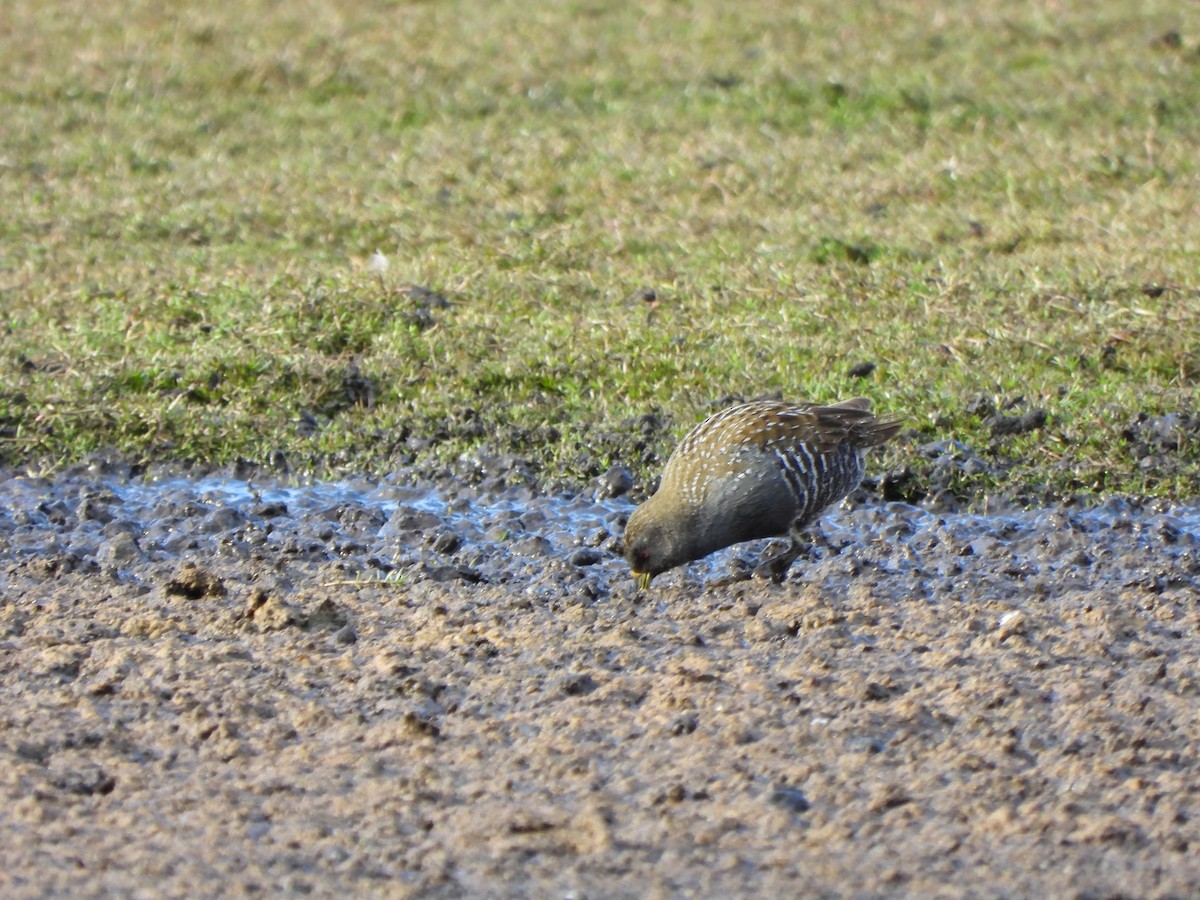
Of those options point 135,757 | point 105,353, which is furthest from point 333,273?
point 135,757

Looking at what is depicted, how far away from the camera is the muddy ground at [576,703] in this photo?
12.4 ft

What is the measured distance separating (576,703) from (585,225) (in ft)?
16.1

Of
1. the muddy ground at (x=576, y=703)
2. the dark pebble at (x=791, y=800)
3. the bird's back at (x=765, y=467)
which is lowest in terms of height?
the muddy ground at (x=576, y=703)

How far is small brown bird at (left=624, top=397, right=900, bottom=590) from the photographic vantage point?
5.54 m

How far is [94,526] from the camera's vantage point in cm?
618

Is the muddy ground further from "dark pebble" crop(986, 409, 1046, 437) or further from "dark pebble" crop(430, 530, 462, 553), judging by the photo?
"dark pebble" crop(986, 409, 1046, 437)

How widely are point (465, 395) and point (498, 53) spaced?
19.2 ft

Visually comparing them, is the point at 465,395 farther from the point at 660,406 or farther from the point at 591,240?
the point at 591,240

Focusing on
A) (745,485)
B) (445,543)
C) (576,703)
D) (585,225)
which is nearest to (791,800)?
(576,703)

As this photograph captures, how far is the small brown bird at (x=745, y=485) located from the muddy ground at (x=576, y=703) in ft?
0.53

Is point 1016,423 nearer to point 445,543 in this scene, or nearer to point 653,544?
point 653,544

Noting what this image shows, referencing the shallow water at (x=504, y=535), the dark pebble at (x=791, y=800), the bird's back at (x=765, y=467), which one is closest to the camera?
the dark pebble at (x=791, y=800)

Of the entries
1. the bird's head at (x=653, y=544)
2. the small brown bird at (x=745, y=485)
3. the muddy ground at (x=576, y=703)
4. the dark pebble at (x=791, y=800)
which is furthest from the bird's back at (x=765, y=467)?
the dark pebble at (x=791, y=800)

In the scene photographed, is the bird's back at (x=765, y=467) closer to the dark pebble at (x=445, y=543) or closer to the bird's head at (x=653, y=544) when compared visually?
the bird's head at (x=653, y=544)
